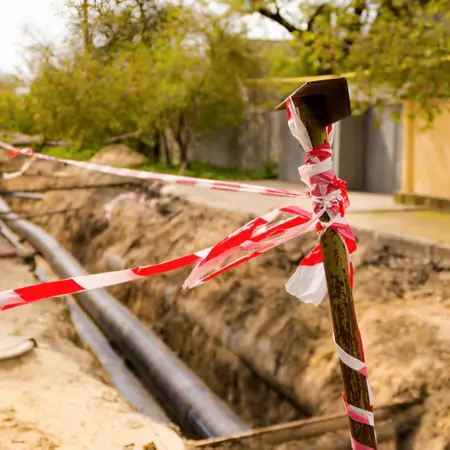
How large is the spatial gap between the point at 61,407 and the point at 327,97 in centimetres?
205

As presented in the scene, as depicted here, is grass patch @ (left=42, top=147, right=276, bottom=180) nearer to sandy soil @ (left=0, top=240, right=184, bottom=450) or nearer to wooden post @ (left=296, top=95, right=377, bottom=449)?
sandy soil @ (left=0, top=240, right=184, bottom=450)

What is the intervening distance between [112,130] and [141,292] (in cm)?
256

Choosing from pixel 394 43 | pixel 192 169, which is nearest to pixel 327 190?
pixel 394 43

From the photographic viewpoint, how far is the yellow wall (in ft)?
25.8

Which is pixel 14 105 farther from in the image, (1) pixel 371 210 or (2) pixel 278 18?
(2) pixel 278 18

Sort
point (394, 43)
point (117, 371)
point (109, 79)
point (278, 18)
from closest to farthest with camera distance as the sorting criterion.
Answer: point (109, 79) → point (117, 371) → point (394, 43) → point (278, 18)

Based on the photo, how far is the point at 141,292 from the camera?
6.33 m

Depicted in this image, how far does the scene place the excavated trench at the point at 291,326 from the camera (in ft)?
10.9

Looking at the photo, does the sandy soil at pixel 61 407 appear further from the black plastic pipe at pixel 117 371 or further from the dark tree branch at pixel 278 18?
the dark tree branch at pixel 278 18

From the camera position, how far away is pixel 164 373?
427 centimetres

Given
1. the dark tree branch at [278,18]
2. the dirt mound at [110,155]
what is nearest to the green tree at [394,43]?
the dark tree branch at [278,18]

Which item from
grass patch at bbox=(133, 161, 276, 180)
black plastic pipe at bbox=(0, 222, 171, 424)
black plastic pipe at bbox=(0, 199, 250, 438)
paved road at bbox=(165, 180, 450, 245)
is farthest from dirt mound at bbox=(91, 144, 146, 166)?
black plastic pipe at bbox=(0, 222, 171, 424)

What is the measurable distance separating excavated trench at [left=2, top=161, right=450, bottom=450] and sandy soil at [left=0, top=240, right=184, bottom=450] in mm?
1147

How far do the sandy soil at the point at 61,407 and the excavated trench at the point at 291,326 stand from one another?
3.76ft
